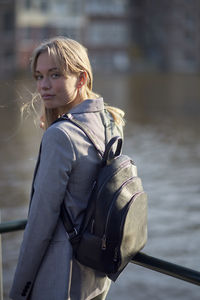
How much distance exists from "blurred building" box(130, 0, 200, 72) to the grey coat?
182 feet

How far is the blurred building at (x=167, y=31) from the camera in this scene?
189 feet

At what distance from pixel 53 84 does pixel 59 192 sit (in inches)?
14.9

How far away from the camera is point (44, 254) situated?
1909mm

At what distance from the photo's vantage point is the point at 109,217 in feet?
5.96

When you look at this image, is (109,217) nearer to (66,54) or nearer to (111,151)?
(111,151)

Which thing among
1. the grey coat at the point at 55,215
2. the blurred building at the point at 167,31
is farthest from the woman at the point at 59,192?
the blurred building at the point at 167,31

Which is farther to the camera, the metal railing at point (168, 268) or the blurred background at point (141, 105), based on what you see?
the blurred background at point (141, 105)

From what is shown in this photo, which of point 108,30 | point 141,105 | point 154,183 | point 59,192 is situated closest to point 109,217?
point 59,192

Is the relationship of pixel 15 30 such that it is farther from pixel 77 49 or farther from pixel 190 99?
pixel 77 49

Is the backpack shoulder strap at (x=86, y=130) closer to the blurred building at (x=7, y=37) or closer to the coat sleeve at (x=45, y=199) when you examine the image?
the coat sleeve at (x=45, y=199)

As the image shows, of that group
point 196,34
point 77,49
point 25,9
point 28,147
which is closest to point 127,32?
point 196,34

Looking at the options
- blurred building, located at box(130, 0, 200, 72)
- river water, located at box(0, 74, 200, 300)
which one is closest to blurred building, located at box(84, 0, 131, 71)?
blurred building, located at box(130, 0, 200, 72)

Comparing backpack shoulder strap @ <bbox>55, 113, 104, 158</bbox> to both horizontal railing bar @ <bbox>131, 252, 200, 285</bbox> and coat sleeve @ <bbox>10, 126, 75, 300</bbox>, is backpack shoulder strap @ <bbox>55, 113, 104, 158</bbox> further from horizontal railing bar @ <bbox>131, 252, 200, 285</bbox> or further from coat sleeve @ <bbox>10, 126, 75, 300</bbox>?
horizontal railing bar @ <bbox>131, 252, 200, 285</bbox>

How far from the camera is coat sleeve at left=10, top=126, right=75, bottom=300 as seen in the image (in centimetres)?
186
